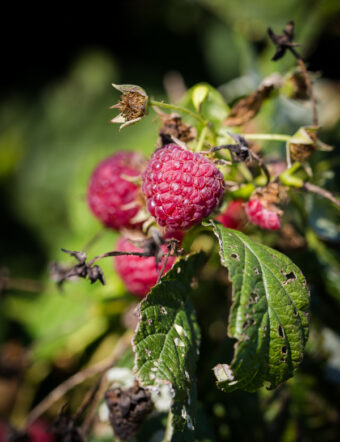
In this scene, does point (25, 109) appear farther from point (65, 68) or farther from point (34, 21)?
point (34, 21)

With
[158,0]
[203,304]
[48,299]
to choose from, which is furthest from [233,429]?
[158,0]

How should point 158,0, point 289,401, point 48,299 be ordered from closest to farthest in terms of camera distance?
point 289,401 < point 48,299 < point 158,0

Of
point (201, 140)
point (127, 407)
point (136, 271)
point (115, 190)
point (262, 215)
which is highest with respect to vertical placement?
point (201, 140)

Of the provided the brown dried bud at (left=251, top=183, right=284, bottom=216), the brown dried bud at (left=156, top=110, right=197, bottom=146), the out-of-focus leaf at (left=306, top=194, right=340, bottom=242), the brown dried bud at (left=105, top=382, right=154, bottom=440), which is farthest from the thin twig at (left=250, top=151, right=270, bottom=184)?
the brown dried bud at (left=105, top=382, right=154, bottom=440)

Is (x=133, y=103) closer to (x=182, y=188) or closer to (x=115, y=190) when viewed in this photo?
(x=182, y=188)

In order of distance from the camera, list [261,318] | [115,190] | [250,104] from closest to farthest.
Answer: [261,318]
[250,104]
[115,190]

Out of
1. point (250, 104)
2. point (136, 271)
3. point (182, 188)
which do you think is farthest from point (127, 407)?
point (250, 104)
